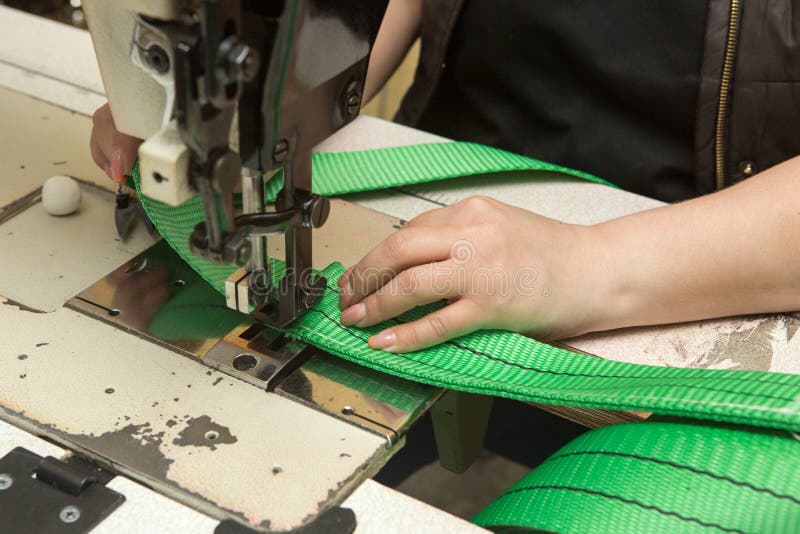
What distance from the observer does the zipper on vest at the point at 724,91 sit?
114 centimetres

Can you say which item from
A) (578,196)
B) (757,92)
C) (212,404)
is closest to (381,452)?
(212,404)

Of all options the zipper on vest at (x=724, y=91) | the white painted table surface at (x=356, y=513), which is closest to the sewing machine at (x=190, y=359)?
the white painted table surface at (x=356, y=513)

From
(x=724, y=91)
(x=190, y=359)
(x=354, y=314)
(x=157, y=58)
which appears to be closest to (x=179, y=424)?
(x=190, y=359)

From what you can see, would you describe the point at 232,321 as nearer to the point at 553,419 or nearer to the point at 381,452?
the point at 381,452

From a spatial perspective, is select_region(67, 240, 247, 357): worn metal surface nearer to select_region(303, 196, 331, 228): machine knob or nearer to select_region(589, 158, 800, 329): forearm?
select_region(303, 196, 331, 228): machine knob

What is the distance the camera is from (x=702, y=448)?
2.34ft

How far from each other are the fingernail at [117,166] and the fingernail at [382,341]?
14.4 inches

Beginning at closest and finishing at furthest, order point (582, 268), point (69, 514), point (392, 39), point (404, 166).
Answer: point (69, 514) < point (582, 268) < point (404, 166) < point (392, 39)

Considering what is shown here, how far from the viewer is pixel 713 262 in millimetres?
920

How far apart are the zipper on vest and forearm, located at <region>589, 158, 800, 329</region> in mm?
258

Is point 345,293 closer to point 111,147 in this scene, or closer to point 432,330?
point 432,330

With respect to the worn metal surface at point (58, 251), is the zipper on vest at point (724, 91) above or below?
above

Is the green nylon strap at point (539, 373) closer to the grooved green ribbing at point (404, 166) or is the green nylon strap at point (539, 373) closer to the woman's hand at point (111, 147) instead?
the woman's hand at point (111, 147)

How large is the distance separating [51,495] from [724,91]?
96 cm
